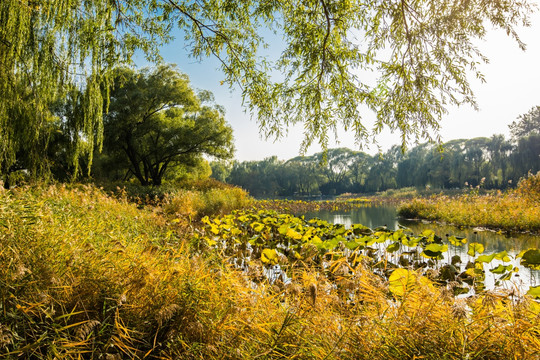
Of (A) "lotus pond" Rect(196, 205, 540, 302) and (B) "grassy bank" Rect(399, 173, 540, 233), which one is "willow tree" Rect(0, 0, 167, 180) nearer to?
(A) "lotus pond" Rect(196, 205, 540, 302)

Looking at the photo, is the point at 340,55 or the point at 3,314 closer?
the point at 3,314

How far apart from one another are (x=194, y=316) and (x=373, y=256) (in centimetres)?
286

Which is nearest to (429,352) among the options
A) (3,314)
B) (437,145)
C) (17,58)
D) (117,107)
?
(3,314)

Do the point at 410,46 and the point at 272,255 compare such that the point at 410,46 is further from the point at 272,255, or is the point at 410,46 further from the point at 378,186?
the point at 378,186

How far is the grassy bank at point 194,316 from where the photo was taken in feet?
4.20

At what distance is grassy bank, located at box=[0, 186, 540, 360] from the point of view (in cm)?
128

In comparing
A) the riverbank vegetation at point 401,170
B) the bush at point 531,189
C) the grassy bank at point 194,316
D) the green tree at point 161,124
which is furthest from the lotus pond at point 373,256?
the riverbank vegetation at point 401,170

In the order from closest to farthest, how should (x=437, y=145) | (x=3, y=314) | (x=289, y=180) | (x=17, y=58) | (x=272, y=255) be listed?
(x=3, y=314), (x=272, y=255), (x=17, y=58), (x=437, y=145), (x=289, y=180)

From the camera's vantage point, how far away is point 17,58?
2.95 metres

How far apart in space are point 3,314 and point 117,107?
15927mm

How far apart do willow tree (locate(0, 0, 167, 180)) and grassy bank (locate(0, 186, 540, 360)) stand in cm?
139

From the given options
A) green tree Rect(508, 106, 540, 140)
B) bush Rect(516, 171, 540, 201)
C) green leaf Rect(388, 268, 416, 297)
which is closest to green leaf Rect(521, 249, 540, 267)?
green leaf Rect(388, 268, 416, 297)

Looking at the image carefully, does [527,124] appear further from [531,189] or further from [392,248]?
[392,248]

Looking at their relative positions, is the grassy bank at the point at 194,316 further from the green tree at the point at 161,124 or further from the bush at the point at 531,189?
the green tree at the point at 161,124
